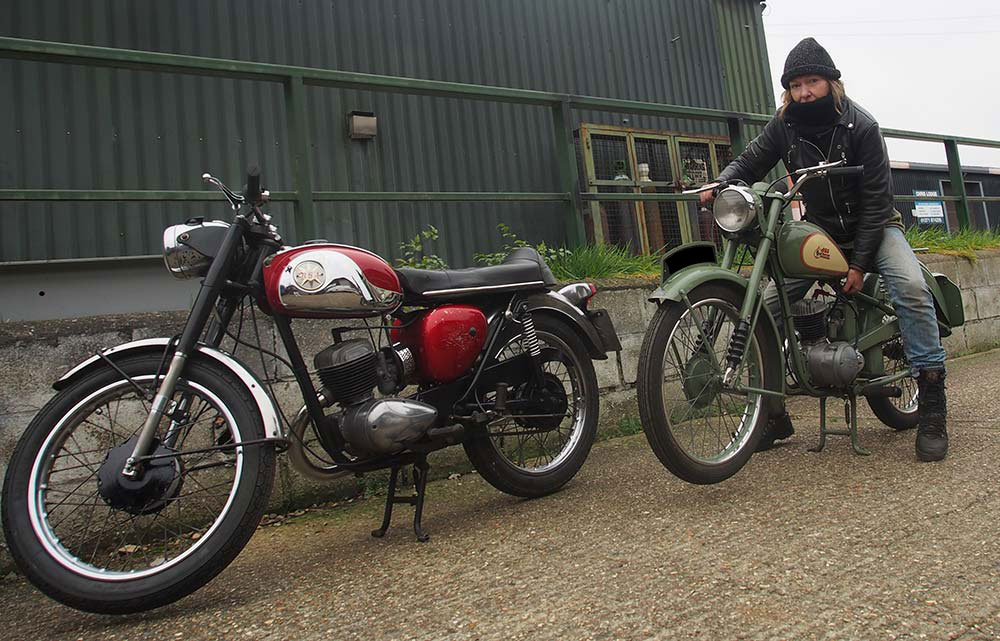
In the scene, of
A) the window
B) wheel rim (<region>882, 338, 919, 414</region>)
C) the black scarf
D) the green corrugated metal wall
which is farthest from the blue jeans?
the green corrugated metal wall

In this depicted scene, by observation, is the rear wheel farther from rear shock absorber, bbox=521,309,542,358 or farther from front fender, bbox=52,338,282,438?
front fender, bbox=52,338,282,438

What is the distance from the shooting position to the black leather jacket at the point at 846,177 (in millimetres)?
3008

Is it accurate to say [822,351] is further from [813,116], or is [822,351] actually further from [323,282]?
[323,282]

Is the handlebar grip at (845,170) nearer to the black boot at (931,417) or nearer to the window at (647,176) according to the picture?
the black boot at (931,417)

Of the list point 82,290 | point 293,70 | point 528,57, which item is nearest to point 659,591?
point 293,70

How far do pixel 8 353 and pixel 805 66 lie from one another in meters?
3.14

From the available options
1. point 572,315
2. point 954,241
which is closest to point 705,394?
point 572,315

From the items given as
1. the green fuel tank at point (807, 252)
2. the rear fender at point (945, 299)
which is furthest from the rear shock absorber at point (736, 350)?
the rear fender at point (945, 299)

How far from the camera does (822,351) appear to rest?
2.98 meters

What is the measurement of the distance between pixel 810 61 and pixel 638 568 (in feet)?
7.06

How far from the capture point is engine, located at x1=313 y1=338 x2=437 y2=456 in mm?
2240

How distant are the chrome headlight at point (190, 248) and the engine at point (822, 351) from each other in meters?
2.29

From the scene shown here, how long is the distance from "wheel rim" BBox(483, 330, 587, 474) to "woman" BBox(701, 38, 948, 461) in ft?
2.56

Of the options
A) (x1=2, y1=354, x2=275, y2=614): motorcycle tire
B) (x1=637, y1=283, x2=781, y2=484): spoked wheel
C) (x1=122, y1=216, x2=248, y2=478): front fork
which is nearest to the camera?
(x1=2, y1=354, x2=275, y2=614): motorcycle tire
